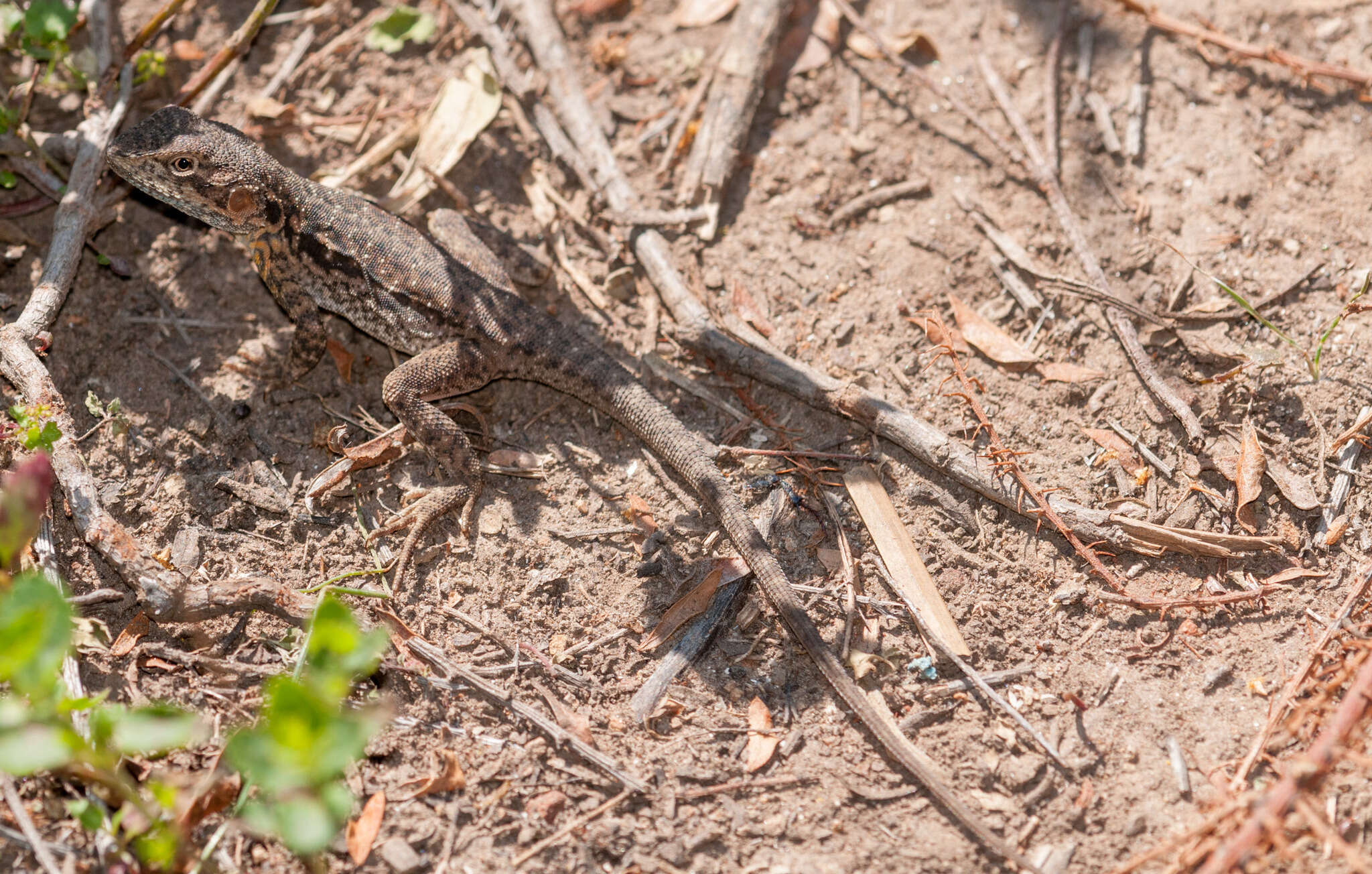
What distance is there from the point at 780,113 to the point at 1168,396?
10.9ft

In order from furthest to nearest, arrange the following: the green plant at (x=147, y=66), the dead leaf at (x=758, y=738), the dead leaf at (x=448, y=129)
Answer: the dead leaf at (x=448, y=129), the green plant at (x=147, y=66), the dead leaf at (x=758, y=738)

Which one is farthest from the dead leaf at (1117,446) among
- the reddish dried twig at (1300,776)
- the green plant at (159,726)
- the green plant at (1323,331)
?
the green plant at (159,726)

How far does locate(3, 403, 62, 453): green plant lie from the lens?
15.1 ft

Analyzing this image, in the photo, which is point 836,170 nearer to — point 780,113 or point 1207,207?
point 780,113

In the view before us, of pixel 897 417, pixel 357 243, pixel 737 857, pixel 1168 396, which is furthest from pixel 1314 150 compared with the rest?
pixel 357 243

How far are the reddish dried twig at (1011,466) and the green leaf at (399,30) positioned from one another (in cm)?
436

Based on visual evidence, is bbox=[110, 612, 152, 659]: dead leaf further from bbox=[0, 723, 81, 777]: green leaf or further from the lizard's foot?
bbox=[0, 723, 81, 777]: green leaf

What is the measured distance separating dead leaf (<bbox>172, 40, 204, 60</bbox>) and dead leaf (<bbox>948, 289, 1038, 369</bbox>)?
5.62 metres

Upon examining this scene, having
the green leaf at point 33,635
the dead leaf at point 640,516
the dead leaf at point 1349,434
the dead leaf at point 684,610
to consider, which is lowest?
the dead leaf at point 684,610

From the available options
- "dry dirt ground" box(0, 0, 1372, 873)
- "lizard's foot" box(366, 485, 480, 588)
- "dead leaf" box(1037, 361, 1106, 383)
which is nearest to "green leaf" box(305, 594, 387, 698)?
"dry dirt ground" box(0, 0, 1372, 873)

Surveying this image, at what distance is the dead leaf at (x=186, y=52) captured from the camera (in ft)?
22.4

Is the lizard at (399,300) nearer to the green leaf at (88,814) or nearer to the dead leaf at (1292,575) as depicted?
the green leaf at (88,814)

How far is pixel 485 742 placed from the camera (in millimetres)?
4422

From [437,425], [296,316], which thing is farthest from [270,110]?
[437,425]
